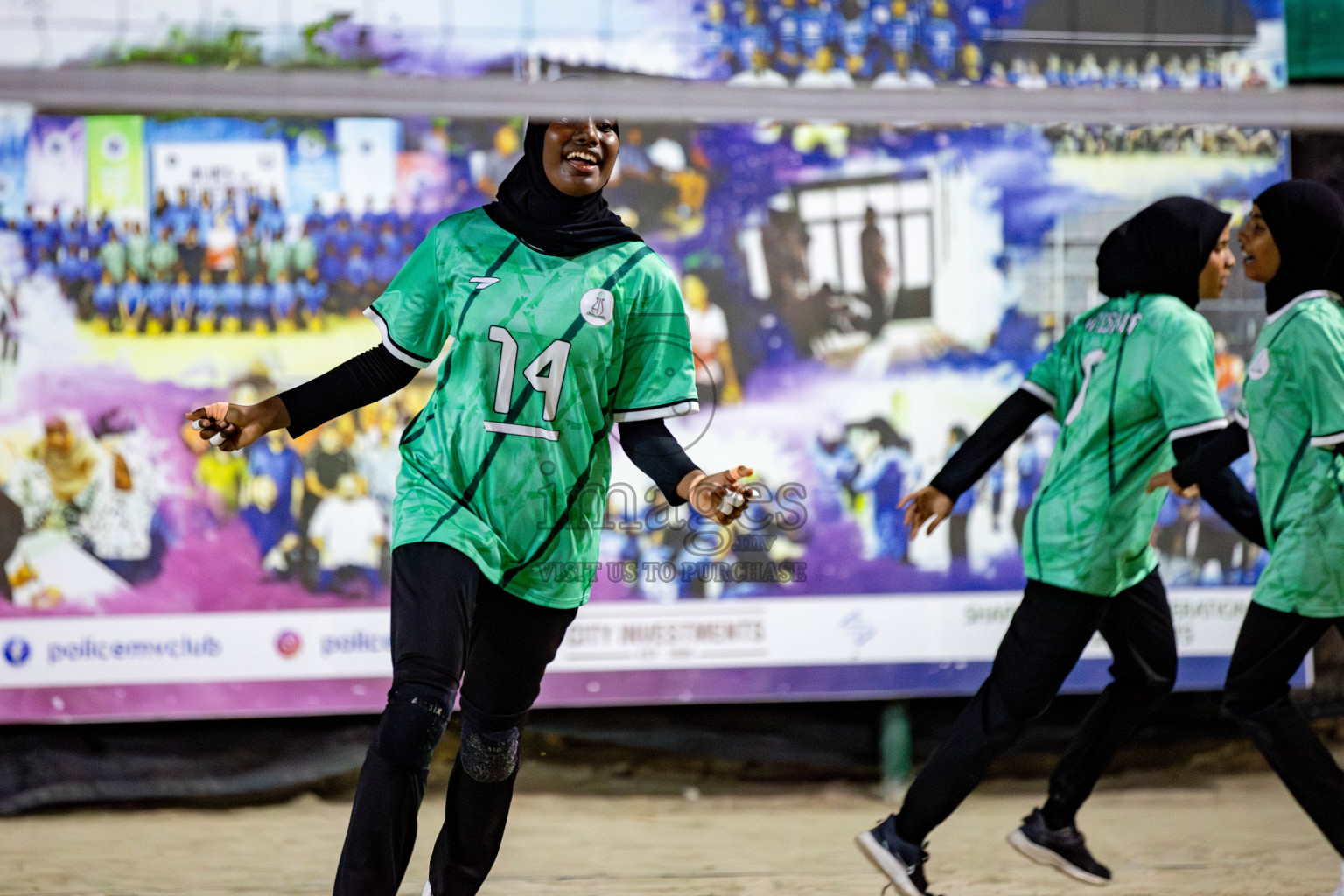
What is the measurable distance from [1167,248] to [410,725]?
8.76 feet

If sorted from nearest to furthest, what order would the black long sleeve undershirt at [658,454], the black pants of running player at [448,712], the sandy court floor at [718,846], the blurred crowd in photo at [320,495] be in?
the black pants of running player at [448,712] < the black long sleeve undershirt at [658,454] < the sandy court floor at [718,846] < the blurred crowd in photo at [320,495]

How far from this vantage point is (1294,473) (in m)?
3.91

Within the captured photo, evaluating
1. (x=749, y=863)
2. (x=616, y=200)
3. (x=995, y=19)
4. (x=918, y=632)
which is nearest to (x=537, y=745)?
(x=749, y=863)

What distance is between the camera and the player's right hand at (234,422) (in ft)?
9.97

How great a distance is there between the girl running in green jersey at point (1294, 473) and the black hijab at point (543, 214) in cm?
184

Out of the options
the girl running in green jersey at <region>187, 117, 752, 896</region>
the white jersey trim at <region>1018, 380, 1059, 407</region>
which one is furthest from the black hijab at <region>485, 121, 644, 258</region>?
the white jersey trim at <region>1018, 380, 1059, 407</region>

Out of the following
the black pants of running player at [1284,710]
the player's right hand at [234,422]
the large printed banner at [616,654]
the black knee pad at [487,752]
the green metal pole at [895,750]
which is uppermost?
the player's right hand at [234,422]

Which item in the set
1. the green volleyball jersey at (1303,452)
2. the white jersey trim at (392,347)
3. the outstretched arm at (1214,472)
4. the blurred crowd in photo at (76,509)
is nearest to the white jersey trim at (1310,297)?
the green volleyball jersey at (1303,452)

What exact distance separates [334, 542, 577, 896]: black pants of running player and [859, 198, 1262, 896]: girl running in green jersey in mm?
1231

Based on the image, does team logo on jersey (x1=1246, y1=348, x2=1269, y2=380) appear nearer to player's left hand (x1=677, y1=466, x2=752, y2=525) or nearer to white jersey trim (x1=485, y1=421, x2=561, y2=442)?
player's left hand (x1=677, y1=466, x2=752, y2=525)

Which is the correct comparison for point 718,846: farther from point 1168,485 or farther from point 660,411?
point 660,411

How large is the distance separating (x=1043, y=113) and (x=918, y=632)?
3302 millimetres

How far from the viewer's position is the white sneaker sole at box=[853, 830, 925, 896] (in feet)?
12.7

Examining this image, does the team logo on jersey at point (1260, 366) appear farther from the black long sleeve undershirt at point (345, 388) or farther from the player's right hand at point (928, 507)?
the black long sleeve undershirt at point (345, 388)
